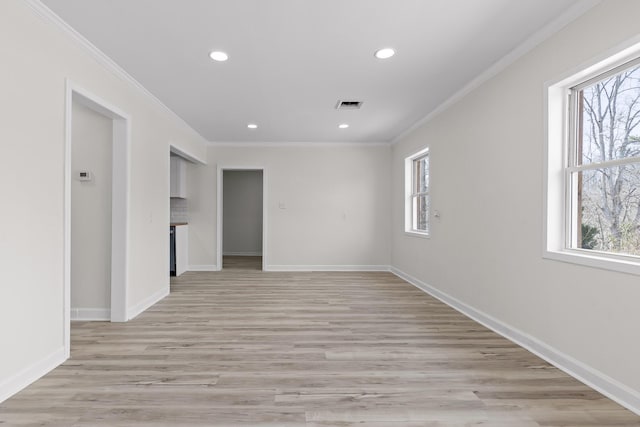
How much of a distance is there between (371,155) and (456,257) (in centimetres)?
305

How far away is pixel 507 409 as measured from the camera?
1.83 meters

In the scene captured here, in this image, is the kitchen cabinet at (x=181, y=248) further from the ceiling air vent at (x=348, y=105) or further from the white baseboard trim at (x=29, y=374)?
the ceiling air vent at (x=348, y=105)

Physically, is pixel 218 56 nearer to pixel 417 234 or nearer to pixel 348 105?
pixel 348 105

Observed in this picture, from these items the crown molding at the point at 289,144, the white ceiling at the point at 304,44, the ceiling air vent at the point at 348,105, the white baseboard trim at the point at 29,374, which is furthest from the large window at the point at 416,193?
the white baseboard trim at the point at 29,374

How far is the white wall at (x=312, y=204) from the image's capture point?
245 inches

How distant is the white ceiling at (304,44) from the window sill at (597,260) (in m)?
1.64

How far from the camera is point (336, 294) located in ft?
14.6

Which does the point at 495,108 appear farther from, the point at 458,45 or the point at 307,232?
the point at 307,232

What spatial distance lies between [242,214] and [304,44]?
22.7 feet

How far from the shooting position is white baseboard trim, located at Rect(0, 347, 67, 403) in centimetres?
190

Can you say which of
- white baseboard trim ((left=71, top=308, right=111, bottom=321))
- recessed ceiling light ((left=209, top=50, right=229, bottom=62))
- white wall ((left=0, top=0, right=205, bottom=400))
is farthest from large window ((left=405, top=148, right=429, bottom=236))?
white wall ((left=0, top=0, right=205, bottom=400))

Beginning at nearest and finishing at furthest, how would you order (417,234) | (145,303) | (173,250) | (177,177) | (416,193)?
(145,303) → (417,234) → (416,193) → (173,250) → (177,177)

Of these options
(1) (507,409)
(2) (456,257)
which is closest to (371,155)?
(2) (456,257)

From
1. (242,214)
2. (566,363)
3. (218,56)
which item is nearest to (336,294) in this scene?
(566,363)
